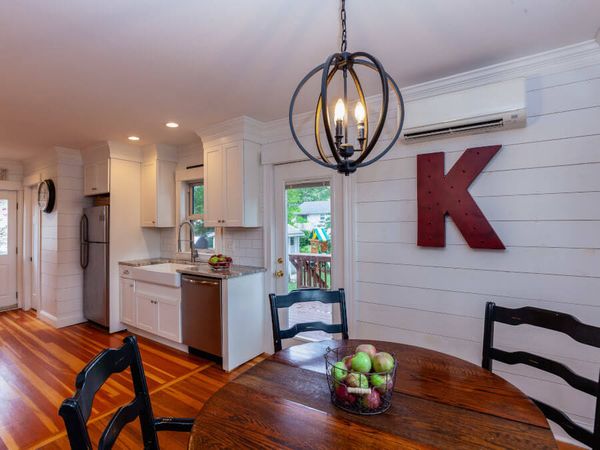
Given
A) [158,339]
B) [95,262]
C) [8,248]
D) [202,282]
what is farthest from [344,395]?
[8,248]

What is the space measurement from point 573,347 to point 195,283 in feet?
9.84

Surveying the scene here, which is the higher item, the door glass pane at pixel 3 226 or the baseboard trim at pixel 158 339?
the door glass pane at pixel 3 226

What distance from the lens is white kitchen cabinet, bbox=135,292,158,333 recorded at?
3.67m

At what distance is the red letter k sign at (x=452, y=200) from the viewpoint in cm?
225

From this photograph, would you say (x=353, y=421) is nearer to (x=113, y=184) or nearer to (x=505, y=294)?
(x=505, y=294)

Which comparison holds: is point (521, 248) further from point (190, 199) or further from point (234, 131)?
point (190, 199)

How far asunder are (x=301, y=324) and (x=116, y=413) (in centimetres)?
102

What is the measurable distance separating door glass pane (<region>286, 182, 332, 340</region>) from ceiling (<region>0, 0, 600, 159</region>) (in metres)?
0.91

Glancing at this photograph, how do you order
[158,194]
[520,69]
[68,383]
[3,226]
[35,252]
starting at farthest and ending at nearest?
[3,226] < [35,252] < [158,194] < [68,383] < [520,69]

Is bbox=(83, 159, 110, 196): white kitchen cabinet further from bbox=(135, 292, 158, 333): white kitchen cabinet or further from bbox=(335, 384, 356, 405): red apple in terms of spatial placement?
bbox=(335, 384, 356, 405): red apple

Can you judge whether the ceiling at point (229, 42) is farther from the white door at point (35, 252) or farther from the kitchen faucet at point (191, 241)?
the white door at point (35, 252)

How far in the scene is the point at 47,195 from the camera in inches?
173

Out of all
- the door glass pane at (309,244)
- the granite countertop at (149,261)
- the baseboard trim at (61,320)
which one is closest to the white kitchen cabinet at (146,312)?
the granite countertop at (149,261)

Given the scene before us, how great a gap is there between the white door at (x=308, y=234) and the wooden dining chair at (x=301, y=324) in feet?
3.11
